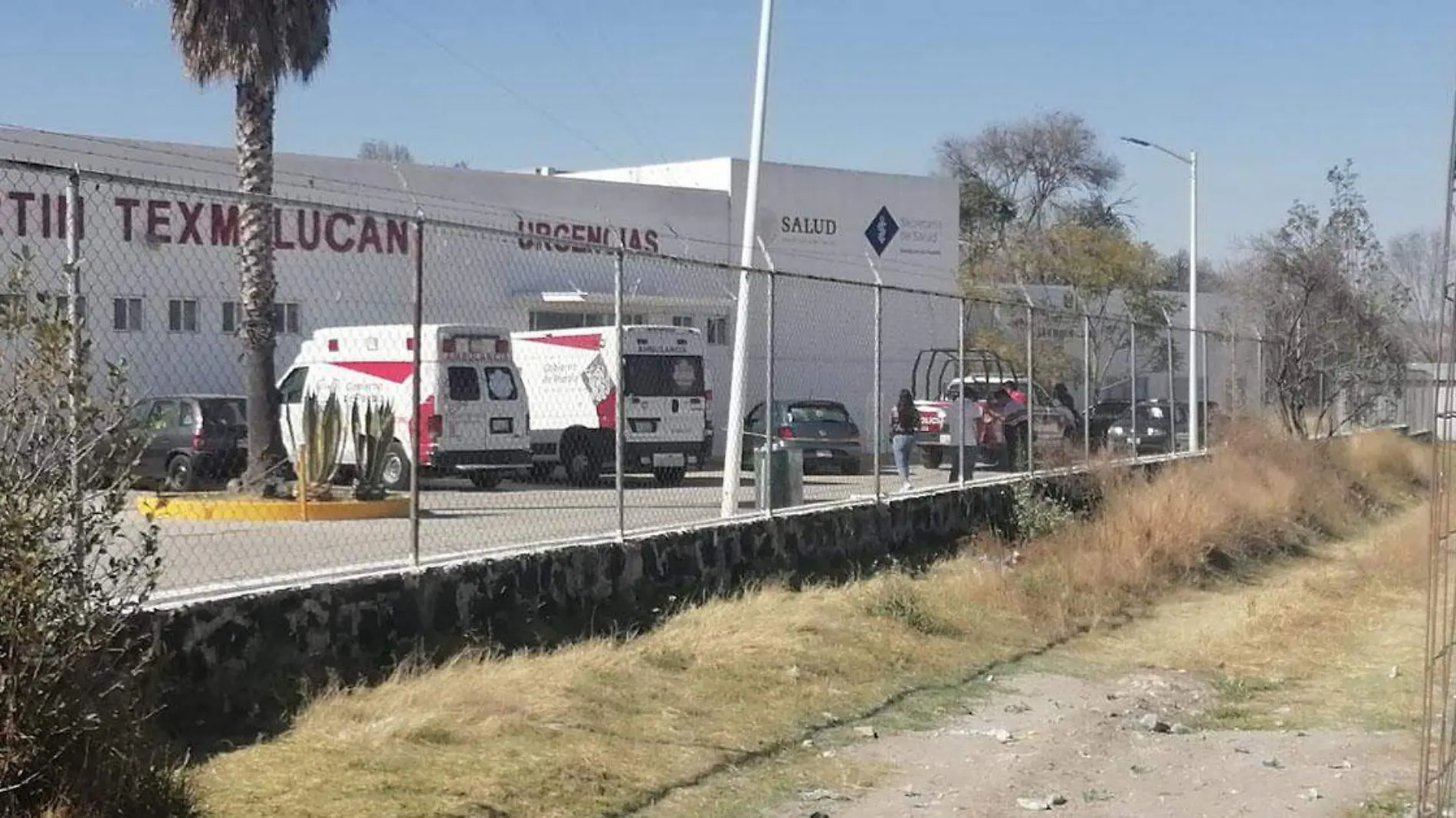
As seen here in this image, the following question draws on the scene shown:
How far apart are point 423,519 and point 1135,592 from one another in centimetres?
615

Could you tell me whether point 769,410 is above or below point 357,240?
below

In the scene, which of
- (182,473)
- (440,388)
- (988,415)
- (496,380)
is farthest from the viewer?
(988,415)

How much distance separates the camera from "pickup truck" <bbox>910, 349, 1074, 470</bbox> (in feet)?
74.2

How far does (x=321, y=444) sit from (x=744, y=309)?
415 cm

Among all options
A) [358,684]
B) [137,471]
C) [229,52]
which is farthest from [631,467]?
[137,471]

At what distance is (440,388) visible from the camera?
22.1 m

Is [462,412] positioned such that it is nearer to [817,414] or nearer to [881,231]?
[817,414]

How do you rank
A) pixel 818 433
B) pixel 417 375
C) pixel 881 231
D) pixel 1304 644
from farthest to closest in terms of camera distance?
pixel 881 231, pixel 818 433, pixel 1304 644, pixel 417 375

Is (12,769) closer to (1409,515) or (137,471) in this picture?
(137,471)

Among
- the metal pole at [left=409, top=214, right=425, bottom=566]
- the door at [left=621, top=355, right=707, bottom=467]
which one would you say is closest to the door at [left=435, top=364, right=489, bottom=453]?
the door at [left=621, top=355, right=707, bottom=467]

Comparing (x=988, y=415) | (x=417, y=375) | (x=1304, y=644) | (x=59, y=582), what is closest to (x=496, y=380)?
(x=988, y=415)

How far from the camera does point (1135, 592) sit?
1490 cm

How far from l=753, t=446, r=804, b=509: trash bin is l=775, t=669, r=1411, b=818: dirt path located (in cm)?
344

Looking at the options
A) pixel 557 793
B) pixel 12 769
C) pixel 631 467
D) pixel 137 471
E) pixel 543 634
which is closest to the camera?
pixel 12 769
